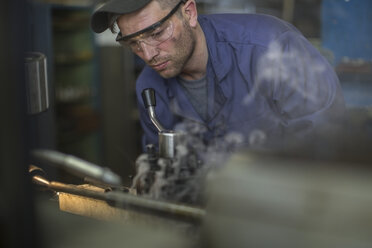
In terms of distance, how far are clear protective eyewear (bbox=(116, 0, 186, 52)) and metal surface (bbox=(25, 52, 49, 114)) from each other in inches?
15.0

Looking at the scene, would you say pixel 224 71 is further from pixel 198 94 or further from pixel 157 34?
pixel 157 34

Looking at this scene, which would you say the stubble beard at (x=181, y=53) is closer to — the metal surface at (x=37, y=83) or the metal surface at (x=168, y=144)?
the metal surface at (x=168, y=144)

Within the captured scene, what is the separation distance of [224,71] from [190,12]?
0.23 meters

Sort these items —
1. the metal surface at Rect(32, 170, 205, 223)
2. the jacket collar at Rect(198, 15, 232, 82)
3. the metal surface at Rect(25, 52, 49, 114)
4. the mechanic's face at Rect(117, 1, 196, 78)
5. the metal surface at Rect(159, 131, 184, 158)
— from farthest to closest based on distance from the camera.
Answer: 1. the jacket collar at Rect(198, 15, 232, 82)
2. the mechanic's face at Rect(117, 1, 196, 78)
3. the metal surface at Rect(159, 131, 184, 158)
4. the metal surface at Rect(25, 52, 49, 114)
5. the metal surface at Rect(32, 170, 205, 223)

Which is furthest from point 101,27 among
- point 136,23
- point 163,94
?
point 163,94

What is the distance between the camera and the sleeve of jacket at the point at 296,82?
4.12 ft

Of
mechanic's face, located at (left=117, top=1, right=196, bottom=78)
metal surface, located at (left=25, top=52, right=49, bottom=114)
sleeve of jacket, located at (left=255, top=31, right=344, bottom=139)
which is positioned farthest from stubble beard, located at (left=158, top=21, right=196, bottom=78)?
metal surface, located at (left=25, top=52, right=49, bottom=114)

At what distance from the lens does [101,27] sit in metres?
1.25

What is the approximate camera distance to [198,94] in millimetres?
1405

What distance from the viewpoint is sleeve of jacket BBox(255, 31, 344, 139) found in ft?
4.12

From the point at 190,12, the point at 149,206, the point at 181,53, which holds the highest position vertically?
the point at 190,12

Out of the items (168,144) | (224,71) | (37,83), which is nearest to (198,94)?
(224,71)

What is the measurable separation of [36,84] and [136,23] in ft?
1.42

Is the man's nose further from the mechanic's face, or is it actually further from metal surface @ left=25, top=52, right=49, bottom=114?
metal surface @ left=25, top=52, right=49, bottom=114
